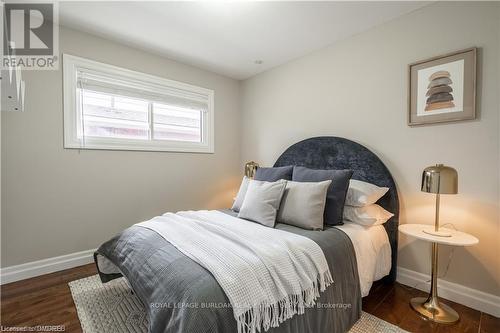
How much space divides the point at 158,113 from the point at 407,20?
2874 mm

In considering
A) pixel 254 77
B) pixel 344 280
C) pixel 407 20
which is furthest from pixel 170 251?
pixel 254 77

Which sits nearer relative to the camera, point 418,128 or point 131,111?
point 418,128

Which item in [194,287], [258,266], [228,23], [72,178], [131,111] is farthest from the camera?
[131,111]

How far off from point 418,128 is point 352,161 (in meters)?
0.63

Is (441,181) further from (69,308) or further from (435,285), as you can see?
(69,308)

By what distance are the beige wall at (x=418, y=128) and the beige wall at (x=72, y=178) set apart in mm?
1757

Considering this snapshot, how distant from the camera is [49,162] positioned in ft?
7.48

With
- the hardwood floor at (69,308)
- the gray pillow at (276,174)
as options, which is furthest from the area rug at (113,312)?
the gray pillow at (276,174)

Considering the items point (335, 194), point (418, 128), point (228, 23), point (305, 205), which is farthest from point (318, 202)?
point (228, 23)

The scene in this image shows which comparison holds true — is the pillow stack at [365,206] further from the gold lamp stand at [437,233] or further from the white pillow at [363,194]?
the gold lamp stand at [437,233]

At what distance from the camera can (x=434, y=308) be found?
172 centimetres

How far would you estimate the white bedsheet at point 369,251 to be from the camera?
68.7 inches

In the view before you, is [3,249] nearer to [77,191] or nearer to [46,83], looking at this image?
[77,191]

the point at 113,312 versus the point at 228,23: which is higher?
the point at 228,23
